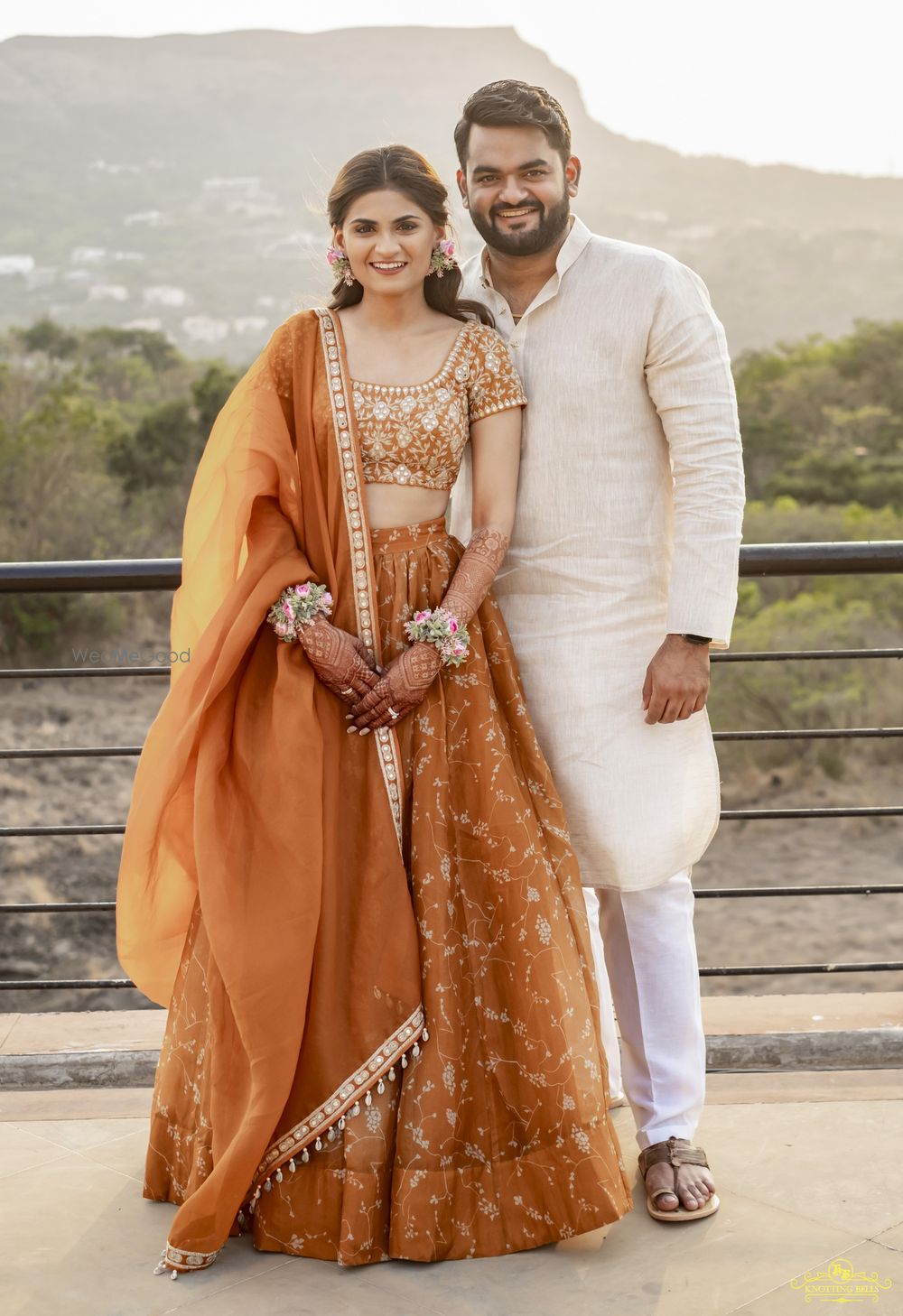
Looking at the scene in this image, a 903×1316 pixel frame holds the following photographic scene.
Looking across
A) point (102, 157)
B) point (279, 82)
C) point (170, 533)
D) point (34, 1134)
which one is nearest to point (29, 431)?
point (170, 533)

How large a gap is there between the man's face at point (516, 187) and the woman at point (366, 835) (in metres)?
0.09

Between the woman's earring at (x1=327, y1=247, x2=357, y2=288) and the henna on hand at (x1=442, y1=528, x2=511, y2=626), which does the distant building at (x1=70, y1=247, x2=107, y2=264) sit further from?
the henna on hand at (x1=442, y1=528, x2=511, y2=626)

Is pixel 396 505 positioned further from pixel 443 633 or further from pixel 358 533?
pixel 443 633

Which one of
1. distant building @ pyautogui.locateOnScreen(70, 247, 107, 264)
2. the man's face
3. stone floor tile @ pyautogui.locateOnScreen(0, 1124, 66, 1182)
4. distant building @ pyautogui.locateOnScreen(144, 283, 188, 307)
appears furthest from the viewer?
distant building @ pyautogui.locateOnScreen(144, 283, 188, 307)

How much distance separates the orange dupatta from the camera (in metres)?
2.06

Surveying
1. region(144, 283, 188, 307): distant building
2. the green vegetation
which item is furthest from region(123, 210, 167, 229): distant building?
the green vegetation

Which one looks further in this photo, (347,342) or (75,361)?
(75,361)

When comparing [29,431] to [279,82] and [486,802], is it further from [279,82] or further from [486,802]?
[486,802]

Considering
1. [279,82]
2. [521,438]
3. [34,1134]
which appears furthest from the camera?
[279,82]

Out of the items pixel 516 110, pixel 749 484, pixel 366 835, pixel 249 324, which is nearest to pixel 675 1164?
pixel 366 835

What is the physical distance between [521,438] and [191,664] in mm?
646

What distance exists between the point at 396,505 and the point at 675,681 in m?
0.52

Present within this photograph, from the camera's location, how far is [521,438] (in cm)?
230

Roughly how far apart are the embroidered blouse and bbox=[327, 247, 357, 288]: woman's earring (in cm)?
21
